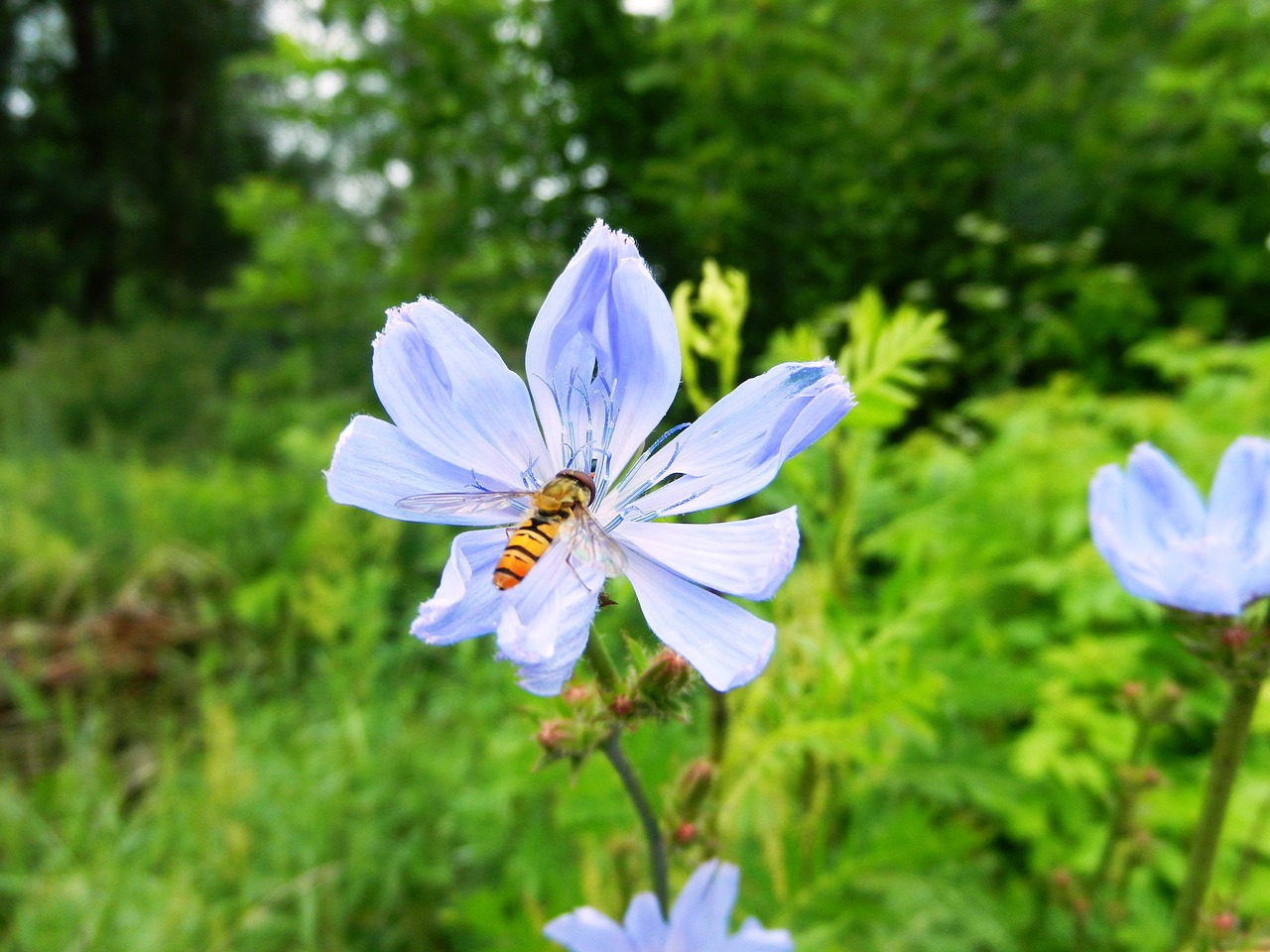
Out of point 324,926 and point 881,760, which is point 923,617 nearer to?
point 881,760

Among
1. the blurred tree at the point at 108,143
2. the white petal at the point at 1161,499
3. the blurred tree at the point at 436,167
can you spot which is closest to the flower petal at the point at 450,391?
the white petal at the point at 1161,499

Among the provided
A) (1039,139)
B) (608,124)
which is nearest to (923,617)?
(608,124)

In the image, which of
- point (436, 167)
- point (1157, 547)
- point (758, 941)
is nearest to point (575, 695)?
point (758, 941)

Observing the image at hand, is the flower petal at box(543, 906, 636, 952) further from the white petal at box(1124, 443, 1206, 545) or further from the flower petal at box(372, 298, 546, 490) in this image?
A: the white petal at box(1124, 443, 1206, 545)

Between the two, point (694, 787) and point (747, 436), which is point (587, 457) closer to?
point (747, 436)

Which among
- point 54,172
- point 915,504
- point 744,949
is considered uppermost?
point 54,172

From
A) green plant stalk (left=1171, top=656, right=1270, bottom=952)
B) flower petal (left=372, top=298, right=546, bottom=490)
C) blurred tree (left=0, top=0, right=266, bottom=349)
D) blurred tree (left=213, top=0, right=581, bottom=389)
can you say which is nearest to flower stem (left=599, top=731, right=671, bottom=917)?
flower petal (left=372, top=298, right=546, bottom=490)
